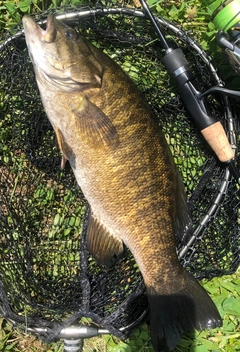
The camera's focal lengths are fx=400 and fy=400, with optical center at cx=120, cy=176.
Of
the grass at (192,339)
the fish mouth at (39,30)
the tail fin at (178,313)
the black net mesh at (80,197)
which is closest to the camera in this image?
the fish mouth at (39,30)

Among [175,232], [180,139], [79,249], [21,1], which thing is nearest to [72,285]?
[79,249]

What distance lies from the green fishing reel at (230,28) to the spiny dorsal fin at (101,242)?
1.10 meters

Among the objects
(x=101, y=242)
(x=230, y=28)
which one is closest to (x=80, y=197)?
(x=101, y=242)

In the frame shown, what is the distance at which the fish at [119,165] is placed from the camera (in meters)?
1.89

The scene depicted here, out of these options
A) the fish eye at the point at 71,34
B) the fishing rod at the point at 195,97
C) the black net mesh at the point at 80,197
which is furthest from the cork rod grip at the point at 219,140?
the fish eye at the point at 71,34

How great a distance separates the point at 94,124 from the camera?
1.90 metres

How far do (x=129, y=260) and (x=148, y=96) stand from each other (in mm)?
983

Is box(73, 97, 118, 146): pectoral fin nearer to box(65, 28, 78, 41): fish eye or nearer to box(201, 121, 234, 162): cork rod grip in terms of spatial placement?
box(65, 28, 78, 41): fish eye

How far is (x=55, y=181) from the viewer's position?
247 centimetres

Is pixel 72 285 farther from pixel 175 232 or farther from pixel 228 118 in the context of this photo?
pixel 228 118

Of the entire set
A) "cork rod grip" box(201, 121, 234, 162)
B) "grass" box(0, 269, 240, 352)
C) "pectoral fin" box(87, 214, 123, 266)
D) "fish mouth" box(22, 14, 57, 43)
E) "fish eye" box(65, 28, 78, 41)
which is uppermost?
"fish mouth" box(22, 14, 57, 43)

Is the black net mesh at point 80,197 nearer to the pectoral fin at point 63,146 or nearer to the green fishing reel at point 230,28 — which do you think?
the green fishing reel at point 230,28

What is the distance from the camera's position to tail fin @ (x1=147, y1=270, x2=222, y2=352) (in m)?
2.08

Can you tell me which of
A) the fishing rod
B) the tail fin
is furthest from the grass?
the fishing rod
